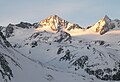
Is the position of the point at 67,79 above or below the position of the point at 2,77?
below

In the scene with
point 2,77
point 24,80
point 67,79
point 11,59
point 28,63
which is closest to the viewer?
point 2,77

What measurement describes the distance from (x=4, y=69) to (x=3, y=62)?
5749mm

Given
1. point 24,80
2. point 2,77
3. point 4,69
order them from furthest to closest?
point 24,80 → point 4,69 → point 2,77

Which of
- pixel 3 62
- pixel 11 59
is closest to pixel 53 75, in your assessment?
pixel 11 59

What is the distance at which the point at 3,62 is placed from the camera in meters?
137

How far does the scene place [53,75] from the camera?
183875 millimetres

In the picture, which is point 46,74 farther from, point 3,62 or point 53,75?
point 3,62

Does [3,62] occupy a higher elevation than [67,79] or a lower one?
higher

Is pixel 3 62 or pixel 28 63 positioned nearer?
pixel 3 62

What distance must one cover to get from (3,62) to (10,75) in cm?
600

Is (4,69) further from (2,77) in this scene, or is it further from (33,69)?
(33,69)

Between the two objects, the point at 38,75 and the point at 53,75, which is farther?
the point at 53,75

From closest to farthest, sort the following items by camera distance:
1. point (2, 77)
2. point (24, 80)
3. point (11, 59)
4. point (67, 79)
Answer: point (2, 77) < point (24, 80) < point (11, 59) < point (67, 79)

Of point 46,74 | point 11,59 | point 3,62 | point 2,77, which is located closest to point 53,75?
point 46,74
